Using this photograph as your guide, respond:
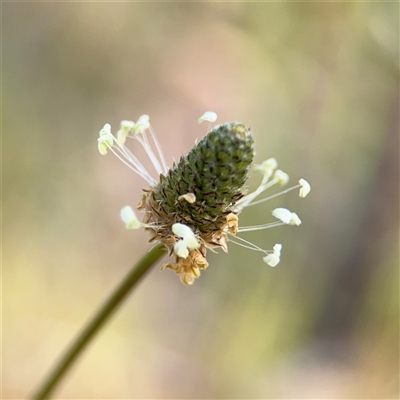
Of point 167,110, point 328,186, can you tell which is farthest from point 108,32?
point 328,186

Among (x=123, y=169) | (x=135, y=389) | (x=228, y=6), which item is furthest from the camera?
(x=228, y=6)

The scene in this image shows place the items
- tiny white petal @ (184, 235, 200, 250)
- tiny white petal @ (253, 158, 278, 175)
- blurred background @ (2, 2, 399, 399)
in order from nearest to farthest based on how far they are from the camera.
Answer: tiny white petal @ (184, 235, 200, 250), tiny white petal @ (253, 158, 278, 175), blurred background @ (2, 2, 399, 399)

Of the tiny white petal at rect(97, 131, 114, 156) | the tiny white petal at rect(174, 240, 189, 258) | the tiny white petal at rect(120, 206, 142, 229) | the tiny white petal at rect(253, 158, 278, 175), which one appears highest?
the tiny white petal at rect(253, 158, 278, 175)

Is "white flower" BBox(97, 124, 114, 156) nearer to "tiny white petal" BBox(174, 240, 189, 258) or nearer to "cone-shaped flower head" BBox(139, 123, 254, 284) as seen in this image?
"cone-shaped flower head" BBox(139, 123, 254, 284)

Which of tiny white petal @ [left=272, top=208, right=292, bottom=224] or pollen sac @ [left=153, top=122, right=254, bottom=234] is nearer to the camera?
pollen sac @ [left=153, top=122, right=254, bottom=234]

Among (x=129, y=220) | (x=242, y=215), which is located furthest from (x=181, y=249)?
(x=242, y=215)

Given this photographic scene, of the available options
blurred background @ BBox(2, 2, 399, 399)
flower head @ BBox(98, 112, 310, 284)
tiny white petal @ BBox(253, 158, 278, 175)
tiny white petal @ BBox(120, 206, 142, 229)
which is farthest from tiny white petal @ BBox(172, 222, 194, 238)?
blurred background @ BBox(2, 2, 399, 399)

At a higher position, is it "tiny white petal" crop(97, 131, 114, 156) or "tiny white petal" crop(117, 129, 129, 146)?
"tiny white petal" crop(117, 129, 129, 146)

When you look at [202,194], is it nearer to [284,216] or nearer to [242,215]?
[284,216]

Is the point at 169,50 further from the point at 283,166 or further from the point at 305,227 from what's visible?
the point at 305,227
